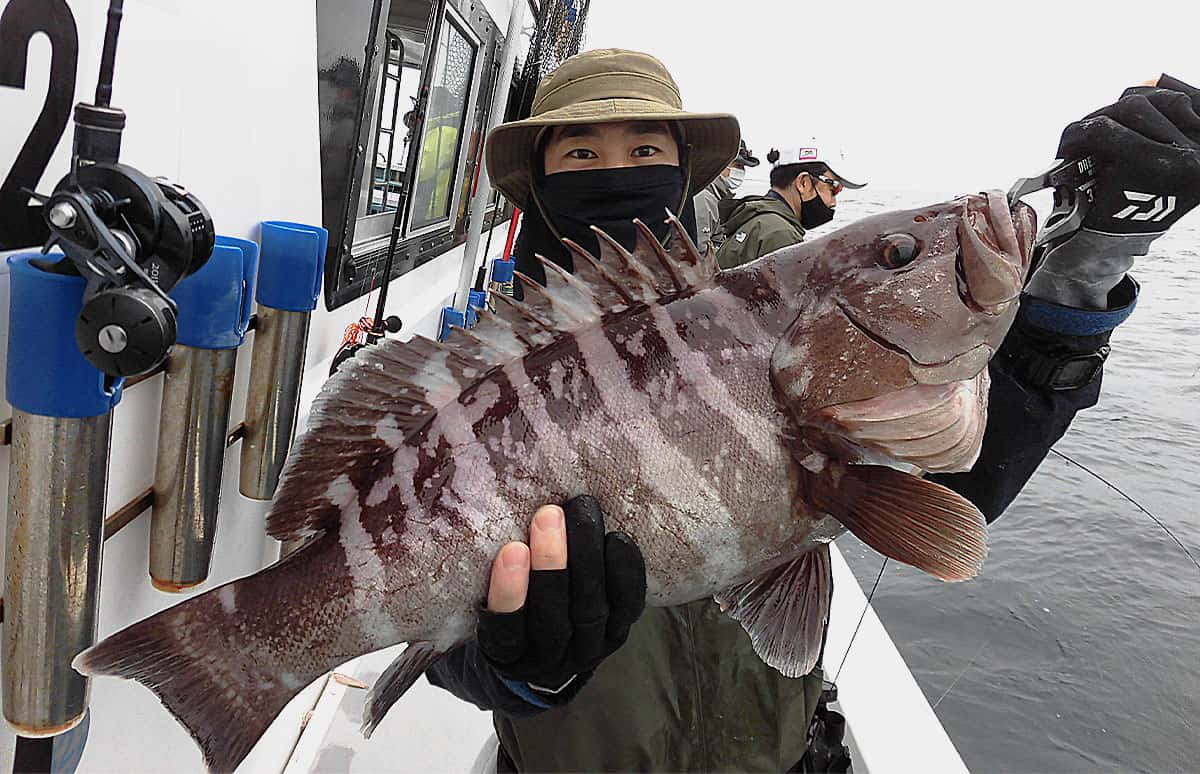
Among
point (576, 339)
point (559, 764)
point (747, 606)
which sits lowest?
point (559, 764)

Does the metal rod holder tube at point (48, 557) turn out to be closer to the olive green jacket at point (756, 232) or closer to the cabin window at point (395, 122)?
the cabin window at point (395, 122)

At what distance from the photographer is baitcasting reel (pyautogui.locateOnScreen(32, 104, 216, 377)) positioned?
84 cm

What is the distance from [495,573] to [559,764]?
0.81m

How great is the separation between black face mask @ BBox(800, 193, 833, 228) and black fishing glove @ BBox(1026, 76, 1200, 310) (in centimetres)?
455

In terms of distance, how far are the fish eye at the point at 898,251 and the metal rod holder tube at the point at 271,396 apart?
126cm

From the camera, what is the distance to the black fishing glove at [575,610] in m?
1.19

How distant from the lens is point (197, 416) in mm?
1354

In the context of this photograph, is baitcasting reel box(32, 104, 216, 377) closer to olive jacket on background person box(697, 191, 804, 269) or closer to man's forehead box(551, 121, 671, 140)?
man's forehead box(551, 121, 671, 140)

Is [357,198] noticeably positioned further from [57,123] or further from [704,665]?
[704,665]

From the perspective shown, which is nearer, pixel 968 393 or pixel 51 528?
pixel 51 528

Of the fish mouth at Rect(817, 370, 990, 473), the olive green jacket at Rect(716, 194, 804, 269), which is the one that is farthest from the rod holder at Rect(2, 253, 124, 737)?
the olive green jacket at Rect(716, 194, 804, 269)

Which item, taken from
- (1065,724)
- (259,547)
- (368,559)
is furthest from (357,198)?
(1065,724)

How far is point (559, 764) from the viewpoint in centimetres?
172

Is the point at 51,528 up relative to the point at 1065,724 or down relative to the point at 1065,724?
up
